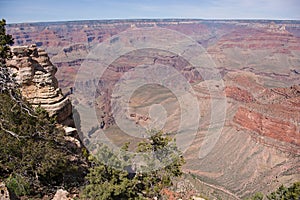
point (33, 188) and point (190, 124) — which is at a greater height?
point (33, 188)

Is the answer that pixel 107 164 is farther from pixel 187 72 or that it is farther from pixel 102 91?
pixel 187 72

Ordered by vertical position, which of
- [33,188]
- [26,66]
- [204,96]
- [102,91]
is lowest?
[102,91]

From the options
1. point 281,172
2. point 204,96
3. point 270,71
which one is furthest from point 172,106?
point 270,71

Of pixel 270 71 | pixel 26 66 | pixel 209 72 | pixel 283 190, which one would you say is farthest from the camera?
pixel 270 71

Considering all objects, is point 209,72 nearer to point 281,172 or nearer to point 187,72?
point 187,72

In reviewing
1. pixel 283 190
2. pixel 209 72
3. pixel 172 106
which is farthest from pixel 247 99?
pixel 209 72

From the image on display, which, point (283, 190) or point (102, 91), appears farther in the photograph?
point (102, 91)

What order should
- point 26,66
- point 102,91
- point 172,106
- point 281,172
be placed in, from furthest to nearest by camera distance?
point 102,91
point 172,106
point 281,172
point 26,66
